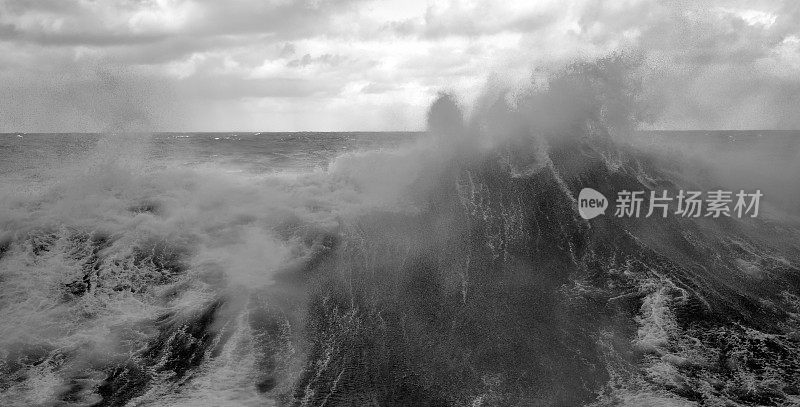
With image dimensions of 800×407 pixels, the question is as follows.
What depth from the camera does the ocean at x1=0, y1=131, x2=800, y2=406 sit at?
6504 millimetres

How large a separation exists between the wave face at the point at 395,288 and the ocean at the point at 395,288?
0.14 ft

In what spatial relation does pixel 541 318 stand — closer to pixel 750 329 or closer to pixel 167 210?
pixel 750 329

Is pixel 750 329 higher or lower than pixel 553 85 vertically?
lower

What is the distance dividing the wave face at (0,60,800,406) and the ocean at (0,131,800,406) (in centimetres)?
4

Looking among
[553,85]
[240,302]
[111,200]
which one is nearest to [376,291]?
[240,302]

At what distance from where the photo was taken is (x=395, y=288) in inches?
358

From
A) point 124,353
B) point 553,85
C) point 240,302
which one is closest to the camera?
point 124,353

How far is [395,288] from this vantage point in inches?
358

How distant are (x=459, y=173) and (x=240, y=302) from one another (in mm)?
7591

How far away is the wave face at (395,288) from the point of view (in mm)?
6500

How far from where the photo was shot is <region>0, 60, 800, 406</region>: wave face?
6500mm

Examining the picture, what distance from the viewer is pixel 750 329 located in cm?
749

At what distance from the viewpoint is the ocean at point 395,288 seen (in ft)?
21.3

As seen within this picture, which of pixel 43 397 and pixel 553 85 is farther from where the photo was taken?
pixel 553 85
